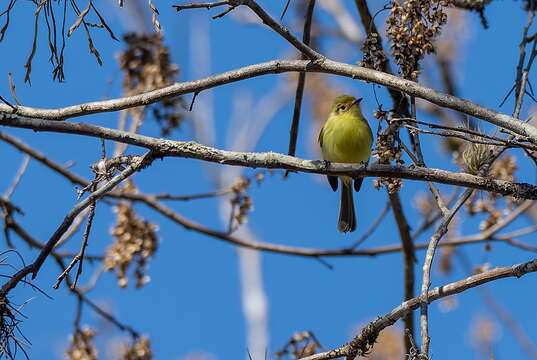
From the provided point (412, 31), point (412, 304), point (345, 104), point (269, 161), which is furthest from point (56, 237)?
point (345, 104)

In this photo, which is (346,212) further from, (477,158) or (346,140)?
(477,158)

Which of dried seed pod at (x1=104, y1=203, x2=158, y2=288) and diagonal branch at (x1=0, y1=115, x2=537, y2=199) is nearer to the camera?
diagonal branch at (x1=0, y1=115, x2=537, y2=199)

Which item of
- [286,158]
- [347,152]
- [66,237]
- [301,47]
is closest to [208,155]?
[286,158]

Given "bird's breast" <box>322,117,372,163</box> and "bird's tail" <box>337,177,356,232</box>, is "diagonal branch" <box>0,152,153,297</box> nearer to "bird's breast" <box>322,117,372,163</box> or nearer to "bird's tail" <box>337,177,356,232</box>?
"bird's breast" <box>322,117,372,163</box>

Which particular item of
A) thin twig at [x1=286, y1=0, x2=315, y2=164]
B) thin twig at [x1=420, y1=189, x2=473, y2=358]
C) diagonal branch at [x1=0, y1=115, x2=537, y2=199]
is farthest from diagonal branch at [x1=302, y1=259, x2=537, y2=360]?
thin twig at [x1=286, y1=0, x2=315, y2=164]

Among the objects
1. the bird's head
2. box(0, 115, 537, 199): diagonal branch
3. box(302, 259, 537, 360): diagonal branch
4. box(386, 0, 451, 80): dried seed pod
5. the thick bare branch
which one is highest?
the bird's head

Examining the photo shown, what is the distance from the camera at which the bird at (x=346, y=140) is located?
6.16 meters

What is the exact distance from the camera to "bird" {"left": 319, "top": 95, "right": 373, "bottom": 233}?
6.16m

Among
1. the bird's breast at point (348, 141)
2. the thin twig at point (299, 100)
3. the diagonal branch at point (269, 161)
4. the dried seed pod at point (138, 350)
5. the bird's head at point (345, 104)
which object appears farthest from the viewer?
the bird's head at point (345, 104)

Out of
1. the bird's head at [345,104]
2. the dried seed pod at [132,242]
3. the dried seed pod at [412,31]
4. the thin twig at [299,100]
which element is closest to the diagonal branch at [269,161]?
the dried seed pod at [412,31]

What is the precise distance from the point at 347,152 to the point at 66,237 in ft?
6.27

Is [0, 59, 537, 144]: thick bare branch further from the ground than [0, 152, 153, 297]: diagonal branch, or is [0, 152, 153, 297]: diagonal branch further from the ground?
[0, 59, 537, 144]: thick bare branch

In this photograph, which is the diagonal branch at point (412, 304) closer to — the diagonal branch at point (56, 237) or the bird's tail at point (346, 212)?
the diagonal branch at point (56, 237)

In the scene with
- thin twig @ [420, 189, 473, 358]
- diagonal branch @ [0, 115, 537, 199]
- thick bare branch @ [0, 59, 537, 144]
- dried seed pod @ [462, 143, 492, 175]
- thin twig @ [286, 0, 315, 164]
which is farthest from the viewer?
thin twig @ [286, 0, 315, 164]
